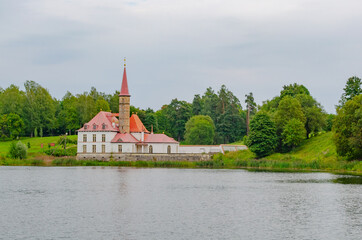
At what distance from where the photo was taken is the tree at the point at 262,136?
82.6 metres

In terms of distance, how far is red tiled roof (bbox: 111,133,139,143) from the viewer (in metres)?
91.4

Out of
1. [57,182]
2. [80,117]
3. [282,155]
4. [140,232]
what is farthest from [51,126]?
[140,232]

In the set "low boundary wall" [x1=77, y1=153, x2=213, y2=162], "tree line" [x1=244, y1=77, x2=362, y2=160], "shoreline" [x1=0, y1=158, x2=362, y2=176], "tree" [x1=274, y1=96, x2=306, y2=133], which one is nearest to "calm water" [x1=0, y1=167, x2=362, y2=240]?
"tree line" [x1=244, y1=77, x2=362, y2=160]

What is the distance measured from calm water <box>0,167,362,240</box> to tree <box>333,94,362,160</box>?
1260 centimetres

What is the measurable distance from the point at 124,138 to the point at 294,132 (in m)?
30.3

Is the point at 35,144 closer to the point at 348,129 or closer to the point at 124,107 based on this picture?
the point at 124,107

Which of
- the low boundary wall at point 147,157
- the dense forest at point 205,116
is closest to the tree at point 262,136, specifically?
the dense forest at point 205,116

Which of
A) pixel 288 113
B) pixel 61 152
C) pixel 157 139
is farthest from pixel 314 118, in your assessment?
pixel 61 152

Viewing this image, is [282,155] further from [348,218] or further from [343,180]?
[348,218]

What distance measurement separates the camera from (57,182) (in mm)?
51344

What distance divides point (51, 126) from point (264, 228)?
102m

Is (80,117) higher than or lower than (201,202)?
higher

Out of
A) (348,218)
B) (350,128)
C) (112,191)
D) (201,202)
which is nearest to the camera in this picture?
(348,218)

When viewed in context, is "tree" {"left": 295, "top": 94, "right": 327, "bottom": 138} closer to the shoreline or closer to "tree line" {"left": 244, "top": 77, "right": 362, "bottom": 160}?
"tree line" {"left": 244, "top": 77, "right": 362, "bottom": 160}
